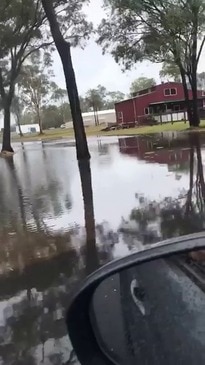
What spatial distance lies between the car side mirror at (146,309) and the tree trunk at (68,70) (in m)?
18.6

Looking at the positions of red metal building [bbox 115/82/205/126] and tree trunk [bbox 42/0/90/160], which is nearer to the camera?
tree trunk [bbox 42/0/90/160]

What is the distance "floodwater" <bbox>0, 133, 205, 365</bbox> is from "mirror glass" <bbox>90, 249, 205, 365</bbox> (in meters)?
0.33

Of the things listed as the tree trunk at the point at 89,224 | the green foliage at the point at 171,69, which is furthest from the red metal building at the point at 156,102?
the tree trunk at the point at 89,224

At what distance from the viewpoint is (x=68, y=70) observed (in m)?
20.2

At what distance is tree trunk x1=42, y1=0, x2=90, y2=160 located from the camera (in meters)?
20.0

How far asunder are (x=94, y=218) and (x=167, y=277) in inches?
256

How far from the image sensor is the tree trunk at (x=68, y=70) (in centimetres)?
2002

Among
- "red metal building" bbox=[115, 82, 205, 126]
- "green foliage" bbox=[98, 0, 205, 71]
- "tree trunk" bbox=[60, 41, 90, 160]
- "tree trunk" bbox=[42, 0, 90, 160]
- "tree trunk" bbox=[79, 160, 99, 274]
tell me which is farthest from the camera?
"red metal building" bbox=[115, 82, 205, 126]

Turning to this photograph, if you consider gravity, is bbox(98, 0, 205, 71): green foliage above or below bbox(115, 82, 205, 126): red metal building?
above

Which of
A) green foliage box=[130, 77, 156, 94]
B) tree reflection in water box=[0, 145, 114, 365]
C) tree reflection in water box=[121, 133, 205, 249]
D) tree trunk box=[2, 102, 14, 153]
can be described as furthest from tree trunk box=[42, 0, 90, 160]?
green foliage box=[130, 77, 156, 94]

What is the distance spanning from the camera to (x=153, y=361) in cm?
190

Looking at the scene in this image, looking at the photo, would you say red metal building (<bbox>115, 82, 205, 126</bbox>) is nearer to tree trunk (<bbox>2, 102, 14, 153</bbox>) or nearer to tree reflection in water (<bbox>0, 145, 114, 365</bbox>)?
tree trunk (<bbox>2, 102, 14, 153</bbox>)

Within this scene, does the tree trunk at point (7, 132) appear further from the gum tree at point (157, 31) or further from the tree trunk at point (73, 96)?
the tree trunk at point (73, 96)

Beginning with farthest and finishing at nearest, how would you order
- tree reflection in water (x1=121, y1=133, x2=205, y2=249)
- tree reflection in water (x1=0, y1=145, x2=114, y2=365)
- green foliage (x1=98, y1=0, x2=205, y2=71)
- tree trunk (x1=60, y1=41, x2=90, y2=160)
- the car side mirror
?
green foliage (x1=98, y1=0, x2=205, y2=71)
tree trunk (x1=60, y1=41, x2=90, y2=160)
tree reflection in water (x1=121, y1=133, x2=205, y2=249)
tree reflection in water (x1=0, y1=145, x2=114, y2=365)
the car side mirror
